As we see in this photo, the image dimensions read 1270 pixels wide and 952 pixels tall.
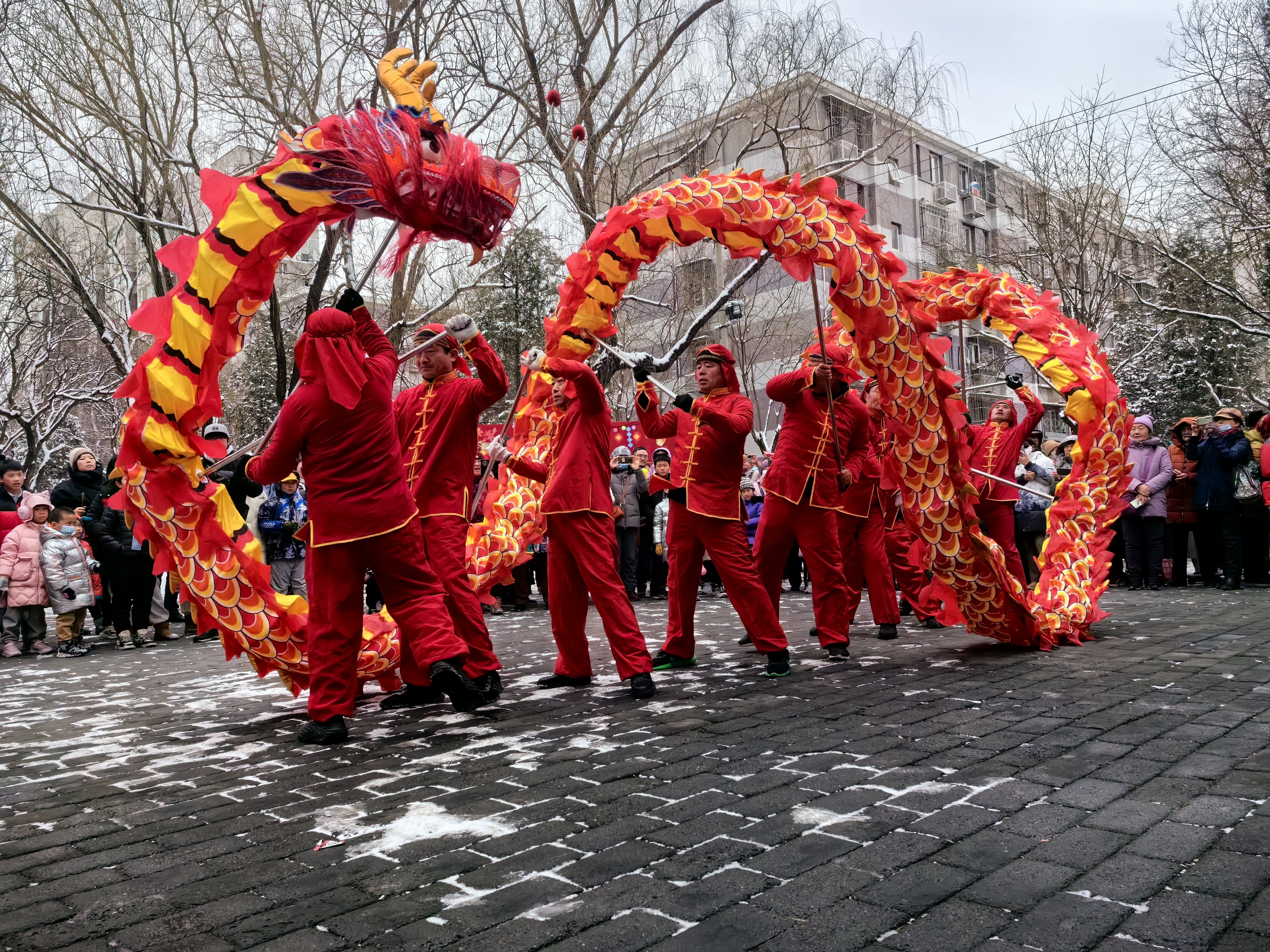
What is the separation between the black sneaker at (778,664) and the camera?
5.92m

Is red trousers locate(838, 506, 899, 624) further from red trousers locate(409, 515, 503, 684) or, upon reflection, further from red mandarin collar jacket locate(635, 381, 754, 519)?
red trousers locate(409, 515, 503, 684)

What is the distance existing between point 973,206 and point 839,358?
3193 centimetres

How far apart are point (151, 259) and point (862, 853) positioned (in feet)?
49.6

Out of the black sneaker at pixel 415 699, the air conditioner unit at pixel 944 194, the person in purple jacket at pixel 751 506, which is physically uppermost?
the air conditioner unit at pixel 944 194

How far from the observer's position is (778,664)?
594cm

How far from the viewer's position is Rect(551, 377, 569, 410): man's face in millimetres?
6125

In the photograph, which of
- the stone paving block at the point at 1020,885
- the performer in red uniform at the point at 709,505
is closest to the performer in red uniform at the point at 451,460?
the performer in red uniform at the point at 709,505

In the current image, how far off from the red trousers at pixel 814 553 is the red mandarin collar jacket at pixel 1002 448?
5.42ft

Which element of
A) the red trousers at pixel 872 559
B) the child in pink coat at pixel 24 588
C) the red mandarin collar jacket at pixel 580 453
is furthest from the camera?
the child in pink coat at pixel 24 588

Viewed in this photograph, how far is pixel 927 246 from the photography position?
3170cm

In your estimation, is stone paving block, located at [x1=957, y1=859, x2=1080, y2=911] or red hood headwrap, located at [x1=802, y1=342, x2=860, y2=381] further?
red hood headwrap, located at [x1=802, y1=342, x2=860, y2=381]

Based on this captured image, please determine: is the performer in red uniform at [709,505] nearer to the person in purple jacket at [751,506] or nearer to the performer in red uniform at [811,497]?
the performer in red uniform at [811,497]

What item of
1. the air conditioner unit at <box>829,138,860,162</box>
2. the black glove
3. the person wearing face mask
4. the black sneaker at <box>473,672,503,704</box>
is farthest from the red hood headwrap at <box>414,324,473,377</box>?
the air conditioner unit at <box>829,138,860,162</box>

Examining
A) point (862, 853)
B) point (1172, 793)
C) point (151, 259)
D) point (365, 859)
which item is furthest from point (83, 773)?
point (151, 259)
